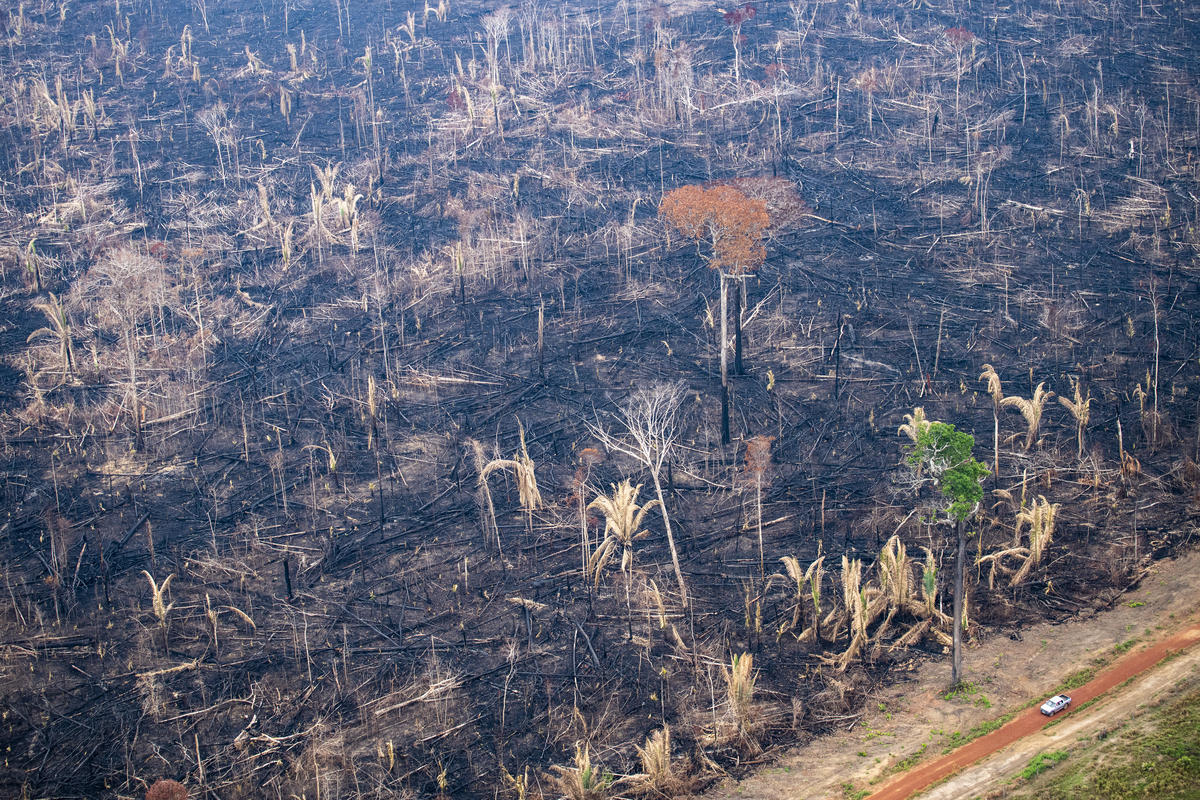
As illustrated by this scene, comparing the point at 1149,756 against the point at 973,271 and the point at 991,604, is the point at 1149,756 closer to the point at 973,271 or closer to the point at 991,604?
the point at 991,604

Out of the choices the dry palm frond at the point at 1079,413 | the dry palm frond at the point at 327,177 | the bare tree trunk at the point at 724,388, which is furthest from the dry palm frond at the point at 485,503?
the dry palm frond at the point at 1079,413

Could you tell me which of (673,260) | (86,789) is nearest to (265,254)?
(673,260)

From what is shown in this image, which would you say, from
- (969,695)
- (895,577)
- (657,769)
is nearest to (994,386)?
(895,577)

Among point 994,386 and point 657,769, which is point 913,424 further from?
point 657,769

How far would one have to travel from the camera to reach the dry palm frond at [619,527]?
30297 mm

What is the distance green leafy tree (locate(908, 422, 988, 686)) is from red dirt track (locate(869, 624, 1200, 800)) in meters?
1.86

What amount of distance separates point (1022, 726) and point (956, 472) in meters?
5.89

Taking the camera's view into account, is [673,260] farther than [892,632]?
Yes

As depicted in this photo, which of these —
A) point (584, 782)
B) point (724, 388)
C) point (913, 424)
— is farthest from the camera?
point (724, 388)

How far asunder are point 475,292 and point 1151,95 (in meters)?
32.6

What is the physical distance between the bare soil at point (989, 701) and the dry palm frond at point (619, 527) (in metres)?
7.64

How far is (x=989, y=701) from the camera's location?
84.9ft

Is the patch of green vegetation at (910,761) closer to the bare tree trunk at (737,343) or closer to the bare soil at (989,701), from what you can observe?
the bare soil at (989,701)

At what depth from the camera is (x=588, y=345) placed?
39938 millimetres
